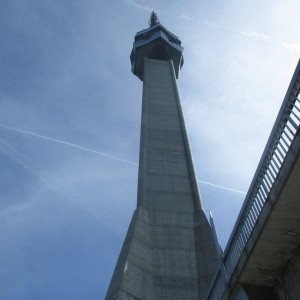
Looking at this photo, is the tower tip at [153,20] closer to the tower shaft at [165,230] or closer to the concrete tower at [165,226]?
the concrete tower at [165,226]

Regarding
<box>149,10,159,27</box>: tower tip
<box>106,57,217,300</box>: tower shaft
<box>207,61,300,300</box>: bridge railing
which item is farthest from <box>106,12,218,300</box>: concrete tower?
<box>149,10,159,27</box>: tower tip

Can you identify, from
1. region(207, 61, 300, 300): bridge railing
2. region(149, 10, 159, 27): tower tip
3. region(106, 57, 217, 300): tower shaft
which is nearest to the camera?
region(207, 61, 300, 300): bridge railing

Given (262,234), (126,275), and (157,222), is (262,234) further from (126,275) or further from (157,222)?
(157,222)

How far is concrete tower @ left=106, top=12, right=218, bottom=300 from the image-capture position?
14664 millimetres

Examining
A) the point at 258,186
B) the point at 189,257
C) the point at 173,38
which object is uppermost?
the point at 173,38

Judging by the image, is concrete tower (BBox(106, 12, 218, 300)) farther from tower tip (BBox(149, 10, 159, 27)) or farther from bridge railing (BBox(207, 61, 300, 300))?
tower tip (BBox(149, 10, 159, 27))

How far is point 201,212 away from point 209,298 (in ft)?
32.7

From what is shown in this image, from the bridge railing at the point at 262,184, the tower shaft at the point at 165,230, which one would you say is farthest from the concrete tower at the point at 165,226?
the bridge railing at the point at 262,184

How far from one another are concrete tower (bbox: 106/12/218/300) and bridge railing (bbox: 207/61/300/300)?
6.43 m

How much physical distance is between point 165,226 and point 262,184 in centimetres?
1124

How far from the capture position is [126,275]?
13977 mm

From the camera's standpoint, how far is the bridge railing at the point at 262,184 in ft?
19.8

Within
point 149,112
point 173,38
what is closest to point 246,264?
point 149,112

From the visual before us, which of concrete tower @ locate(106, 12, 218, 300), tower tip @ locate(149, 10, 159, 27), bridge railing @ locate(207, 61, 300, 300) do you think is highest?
tower tip @ locate(149, 10, 159, 27)
